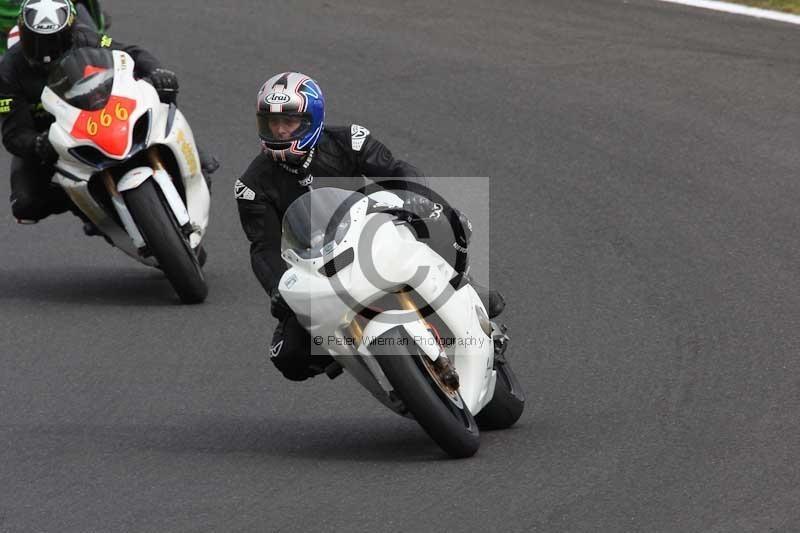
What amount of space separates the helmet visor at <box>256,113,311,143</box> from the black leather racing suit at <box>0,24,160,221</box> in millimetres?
2869

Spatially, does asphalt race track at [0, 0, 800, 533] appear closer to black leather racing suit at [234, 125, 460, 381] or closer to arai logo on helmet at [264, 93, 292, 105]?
black leather racing suit at [234, 125, 460, 381]

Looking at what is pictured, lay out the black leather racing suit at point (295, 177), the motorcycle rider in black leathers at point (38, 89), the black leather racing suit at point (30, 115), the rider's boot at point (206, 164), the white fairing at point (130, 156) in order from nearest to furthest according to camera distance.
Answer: the black leather racing suit at point (295, 177) → the white fairing at point (130, 156) → the motorcycle rider in black leathers at point (38, 89) → the black leather racing suit at point (30, 115) → the rider's boot at point (206, 164)

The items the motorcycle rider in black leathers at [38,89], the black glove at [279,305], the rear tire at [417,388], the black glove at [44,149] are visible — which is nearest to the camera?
the rear tire at [417,388]

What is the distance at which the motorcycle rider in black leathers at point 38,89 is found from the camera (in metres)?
9.51

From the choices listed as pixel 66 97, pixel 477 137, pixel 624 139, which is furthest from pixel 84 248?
pixel 624 139

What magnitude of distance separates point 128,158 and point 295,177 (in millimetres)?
2315

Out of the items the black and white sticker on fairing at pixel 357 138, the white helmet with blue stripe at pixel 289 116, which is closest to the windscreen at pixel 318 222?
the white helmet with blue stripe at pixel 289 116

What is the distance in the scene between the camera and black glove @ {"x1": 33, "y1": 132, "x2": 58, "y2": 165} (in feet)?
30.7

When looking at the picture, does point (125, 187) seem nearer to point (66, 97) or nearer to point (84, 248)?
point (66, 97)

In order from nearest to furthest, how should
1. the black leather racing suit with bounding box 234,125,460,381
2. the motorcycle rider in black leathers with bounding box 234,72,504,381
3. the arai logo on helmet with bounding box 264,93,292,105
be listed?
the motorcycle rider in black leathers with bounding box 234,72,504,381
the arai logo on helmet with bounding box 264,93,292,105
the black leather racing suit with bounding box 234,125,460,381

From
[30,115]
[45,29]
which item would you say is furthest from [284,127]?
[30,115]

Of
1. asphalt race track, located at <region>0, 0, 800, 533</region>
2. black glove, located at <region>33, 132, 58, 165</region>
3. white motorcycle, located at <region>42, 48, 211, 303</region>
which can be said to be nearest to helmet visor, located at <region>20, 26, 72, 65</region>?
white motorcycle, located at <region>42, 48, 211, 303</region>

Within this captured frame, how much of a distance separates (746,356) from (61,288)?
4461 millimetres

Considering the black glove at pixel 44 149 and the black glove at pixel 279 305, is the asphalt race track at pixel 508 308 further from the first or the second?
the black glove at pixel 44 149
